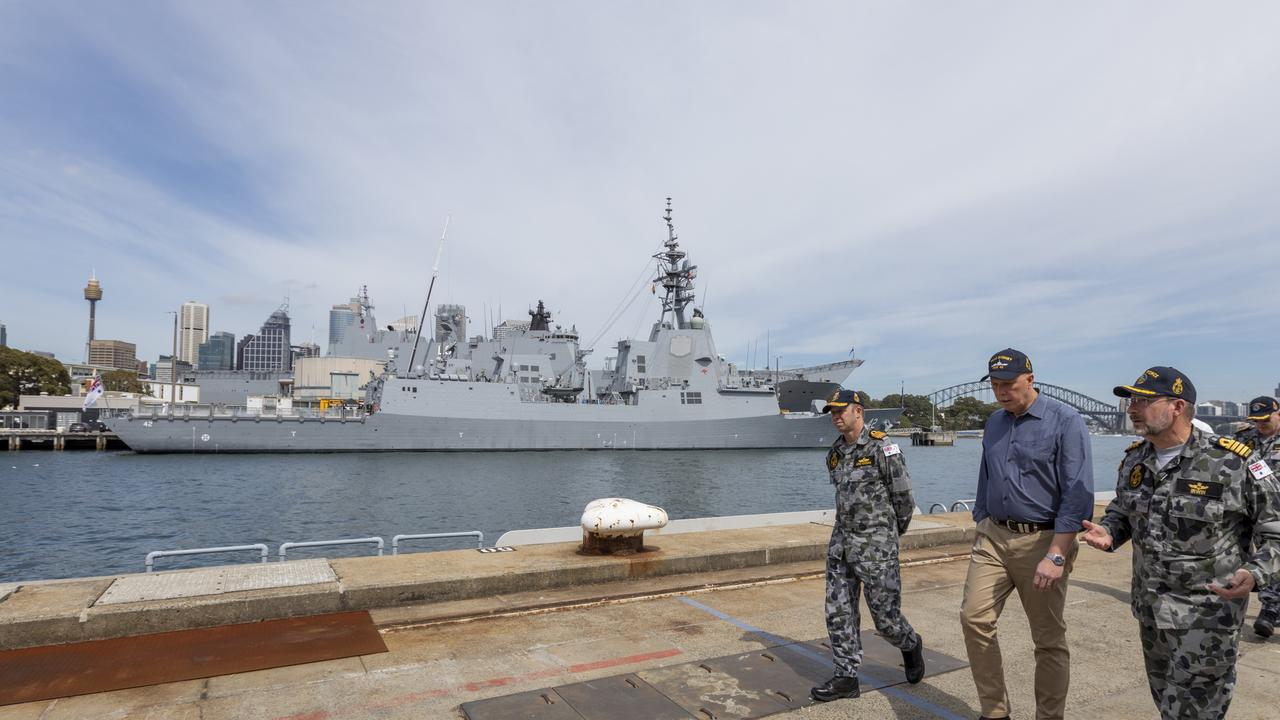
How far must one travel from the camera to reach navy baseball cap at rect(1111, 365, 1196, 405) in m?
2.54

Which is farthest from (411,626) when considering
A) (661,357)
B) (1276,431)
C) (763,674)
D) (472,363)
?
(472,363)

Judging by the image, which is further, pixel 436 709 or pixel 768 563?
pixel 768 563

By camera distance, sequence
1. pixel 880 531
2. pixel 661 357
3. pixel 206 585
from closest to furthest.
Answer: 1. pixel 880 531
2. pixel 206 585
3. pixel 661 357

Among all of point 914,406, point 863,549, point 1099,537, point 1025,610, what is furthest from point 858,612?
point 914,406

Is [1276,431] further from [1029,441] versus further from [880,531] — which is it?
[880,531]

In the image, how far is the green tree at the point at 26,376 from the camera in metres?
64.6

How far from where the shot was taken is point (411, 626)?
4363mm

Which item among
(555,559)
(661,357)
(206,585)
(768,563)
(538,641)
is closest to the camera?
(538,641)

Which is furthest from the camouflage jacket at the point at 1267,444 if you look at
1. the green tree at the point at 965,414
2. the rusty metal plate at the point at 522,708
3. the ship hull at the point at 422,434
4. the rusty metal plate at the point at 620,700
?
the green tree at the point at 965,414

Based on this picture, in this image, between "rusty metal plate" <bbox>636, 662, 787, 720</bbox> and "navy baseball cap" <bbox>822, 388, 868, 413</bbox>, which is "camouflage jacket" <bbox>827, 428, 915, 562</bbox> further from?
"rusty metal plate" <bbox>636, 662, 787, 720</bbox>

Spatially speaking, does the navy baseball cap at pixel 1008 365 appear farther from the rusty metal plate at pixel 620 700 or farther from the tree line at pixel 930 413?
the tree line at pixel 930 413

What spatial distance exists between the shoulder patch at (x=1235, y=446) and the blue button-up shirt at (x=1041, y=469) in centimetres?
50

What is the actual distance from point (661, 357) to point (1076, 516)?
4623 centimetres

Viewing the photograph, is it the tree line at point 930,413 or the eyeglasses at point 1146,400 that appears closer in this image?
the eyeglasses at point 1146,400
